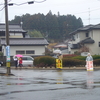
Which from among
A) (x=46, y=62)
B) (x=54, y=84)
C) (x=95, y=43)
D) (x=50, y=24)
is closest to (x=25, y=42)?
(x=95, y=43)

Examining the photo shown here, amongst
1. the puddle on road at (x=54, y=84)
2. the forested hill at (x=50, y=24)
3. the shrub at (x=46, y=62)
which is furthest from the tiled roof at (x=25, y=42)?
the forested hill at (x=50, y=24)

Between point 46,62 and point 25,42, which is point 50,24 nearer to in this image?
point 25,42

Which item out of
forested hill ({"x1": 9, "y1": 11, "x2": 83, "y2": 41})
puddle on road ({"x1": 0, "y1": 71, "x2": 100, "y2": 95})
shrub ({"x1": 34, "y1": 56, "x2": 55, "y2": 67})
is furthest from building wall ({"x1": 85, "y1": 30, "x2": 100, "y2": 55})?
forested hill ({"x1": 9, "y1": 11, "x2": 83, "y2": 41})

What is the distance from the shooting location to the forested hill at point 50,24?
101 meters

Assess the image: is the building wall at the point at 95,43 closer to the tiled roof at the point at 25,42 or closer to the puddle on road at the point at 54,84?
the tiled roof at the point at 25,42

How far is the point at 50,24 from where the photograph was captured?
102 metres

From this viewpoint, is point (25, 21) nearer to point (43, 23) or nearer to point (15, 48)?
point (43, 23)

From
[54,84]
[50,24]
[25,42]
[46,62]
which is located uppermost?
[50,24]

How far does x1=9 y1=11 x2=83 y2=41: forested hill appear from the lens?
10062 centimetres

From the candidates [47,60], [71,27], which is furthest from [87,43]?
[71,27]

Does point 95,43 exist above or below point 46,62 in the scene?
above

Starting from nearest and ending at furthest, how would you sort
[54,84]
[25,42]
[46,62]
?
[54,84], [46,62], [25,42]

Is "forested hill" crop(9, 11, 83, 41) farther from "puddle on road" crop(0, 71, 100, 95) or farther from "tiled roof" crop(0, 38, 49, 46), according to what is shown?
"puddle on road" crop(0, 71, 100, 95)

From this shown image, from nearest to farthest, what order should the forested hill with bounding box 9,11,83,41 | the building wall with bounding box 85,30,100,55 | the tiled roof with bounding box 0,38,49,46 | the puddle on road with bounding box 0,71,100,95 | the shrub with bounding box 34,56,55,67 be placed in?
the puddle on road with bounding box 0,71,100,95
the shrub with bounding box 34,56,55,67
the tiled roof with bounding box 0,38,49,46
the building wall with bounding box 85,30,100,55
the forested hill with bounding box 9,11,83,41
